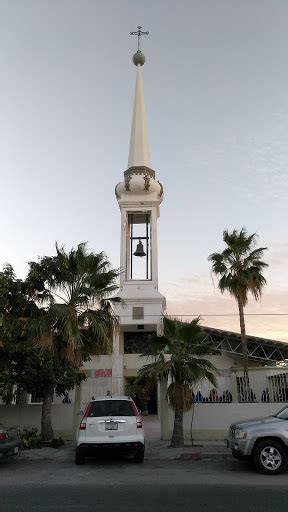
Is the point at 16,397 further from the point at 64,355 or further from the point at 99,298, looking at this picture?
the point at 99,298

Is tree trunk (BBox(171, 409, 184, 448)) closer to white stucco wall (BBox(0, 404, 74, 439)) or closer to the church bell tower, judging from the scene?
white stucco wall (BBox(0, 404, 74, 439))

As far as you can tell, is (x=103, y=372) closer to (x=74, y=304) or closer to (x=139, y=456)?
(x=74, y=304)

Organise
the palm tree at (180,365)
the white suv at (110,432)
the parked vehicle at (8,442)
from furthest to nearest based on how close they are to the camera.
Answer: the palm tree at (180,365) → the parked vehicle at (8,442) → the white suv at (110,432)

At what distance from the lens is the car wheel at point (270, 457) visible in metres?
8.81

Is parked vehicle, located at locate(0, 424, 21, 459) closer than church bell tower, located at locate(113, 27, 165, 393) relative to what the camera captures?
Yes

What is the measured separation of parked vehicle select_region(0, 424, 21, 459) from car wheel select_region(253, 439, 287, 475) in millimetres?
5368

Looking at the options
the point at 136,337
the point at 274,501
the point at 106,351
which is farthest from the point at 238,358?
the point at 274,501

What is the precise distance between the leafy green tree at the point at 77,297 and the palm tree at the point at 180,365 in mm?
2147

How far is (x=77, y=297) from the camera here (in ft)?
47.4

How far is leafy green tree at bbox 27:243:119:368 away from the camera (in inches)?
550

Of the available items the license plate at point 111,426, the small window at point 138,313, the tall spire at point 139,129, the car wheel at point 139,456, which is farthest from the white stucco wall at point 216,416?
the tall spire at point 139,129

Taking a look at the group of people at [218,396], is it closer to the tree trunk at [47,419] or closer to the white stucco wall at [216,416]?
the white stucco wall at [216,416]

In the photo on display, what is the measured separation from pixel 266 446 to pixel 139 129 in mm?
25661

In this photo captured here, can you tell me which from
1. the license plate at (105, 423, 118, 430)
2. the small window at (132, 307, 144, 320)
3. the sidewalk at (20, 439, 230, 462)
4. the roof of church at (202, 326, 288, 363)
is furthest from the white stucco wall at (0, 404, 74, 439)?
the roof of church at (202, 326, 288, 363)
